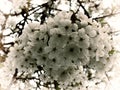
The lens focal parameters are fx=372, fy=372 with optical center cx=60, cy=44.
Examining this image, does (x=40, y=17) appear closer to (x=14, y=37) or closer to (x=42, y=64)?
(x=14, y=37)

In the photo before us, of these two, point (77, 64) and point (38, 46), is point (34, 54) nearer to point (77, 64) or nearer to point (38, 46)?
point (38, 46)

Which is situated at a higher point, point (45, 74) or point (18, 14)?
point (18, 14)

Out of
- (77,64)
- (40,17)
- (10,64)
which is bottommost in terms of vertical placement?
(77,64)

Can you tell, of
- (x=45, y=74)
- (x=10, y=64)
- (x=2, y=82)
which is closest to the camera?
(x=45, y=74)

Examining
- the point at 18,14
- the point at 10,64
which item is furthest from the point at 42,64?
the point at 18,14

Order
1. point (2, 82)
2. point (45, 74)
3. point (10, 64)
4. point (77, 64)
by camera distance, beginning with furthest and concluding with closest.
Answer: point (2, 82)
point (10, 64)
point (45, 74)
point (77, 64)

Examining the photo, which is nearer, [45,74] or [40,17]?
[45,74]
